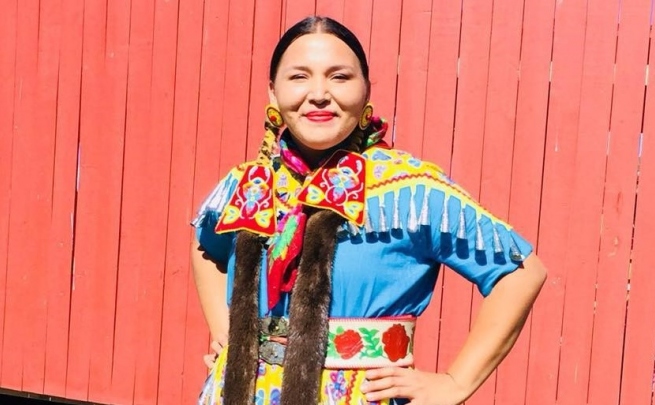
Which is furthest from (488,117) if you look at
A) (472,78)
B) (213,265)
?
(213,265)

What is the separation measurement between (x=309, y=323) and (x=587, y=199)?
213 cm

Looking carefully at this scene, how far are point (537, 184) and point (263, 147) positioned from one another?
1901mm

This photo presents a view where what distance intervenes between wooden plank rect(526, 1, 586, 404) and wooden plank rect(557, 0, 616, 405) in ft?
0.09

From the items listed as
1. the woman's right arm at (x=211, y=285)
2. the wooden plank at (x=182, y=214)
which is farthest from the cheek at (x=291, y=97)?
the wooden plank at (x=182, y=214)

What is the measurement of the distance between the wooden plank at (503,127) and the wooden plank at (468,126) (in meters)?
0.03

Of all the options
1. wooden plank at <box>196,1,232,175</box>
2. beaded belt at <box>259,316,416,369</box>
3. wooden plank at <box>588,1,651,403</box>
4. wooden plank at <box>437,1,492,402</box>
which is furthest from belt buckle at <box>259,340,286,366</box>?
wooden plank at <box>196,1,232,175</box>

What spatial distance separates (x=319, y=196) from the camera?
1810mm

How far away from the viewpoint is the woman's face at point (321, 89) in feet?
5.87

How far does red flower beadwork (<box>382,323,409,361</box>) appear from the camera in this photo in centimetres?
180

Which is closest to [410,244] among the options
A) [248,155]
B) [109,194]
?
[248,155]

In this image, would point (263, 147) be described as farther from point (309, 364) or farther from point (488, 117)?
point (488, 117)

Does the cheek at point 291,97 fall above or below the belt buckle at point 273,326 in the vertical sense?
above

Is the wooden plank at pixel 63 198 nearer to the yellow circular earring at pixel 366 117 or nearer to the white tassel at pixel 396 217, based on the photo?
the yellow circular earring at pixel 366 117

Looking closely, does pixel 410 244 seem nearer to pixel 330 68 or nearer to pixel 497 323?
pixel 497 323
